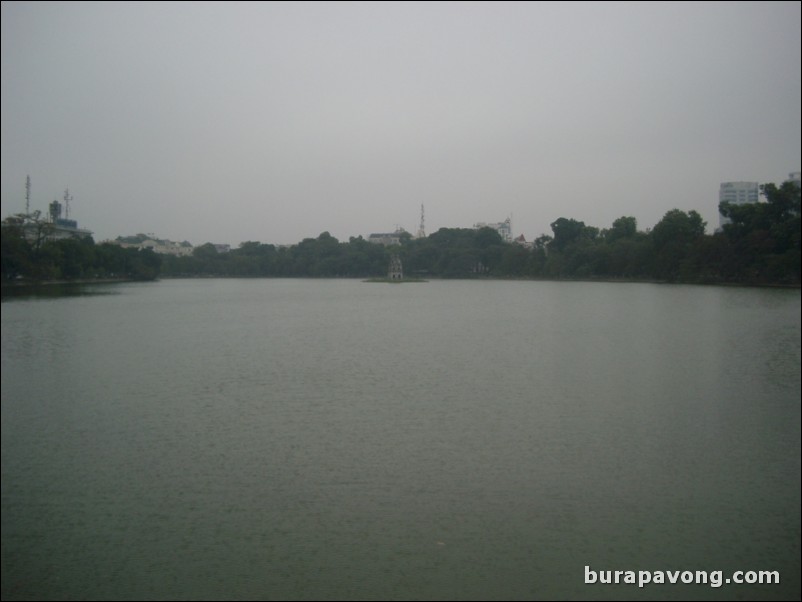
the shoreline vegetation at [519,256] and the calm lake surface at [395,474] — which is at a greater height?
the shoreline vegetation at [519,256]

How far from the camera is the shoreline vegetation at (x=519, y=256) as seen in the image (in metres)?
28.8

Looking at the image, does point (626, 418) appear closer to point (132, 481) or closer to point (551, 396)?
point (551, 396)

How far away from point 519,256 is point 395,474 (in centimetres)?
7166

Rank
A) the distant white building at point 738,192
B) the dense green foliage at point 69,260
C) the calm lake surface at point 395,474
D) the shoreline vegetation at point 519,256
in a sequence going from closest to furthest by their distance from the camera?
the calm lake surface at point 395,474
the dense green foliage at point 69,260
the shoreline vegetation at point 519,256
the distant white building at point 738,192

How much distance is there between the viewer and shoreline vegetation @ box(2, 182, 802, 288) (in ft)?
94.4

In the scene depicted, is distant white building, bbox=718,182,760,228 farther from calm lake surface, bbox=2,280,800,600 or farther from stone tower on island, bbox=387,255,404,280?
calm lake surface, bbox=2,280,800,600

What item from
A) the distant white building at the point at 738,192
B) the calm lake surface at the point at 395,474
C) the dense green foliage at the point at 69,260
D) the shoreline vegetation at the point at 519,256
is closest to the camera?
the calm lake surface at the point at 395,474

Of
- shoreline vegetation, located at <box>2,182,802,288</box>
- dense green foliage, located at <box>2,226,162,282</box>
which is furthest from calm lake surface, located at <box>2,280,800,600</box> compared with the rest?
shoreline vegetation, located at <box>2,182,802,288</box>

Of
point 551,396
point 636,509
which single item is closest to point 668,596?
point 636,509

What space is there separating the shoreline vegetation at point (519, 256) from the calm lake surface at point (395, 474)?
11.5m

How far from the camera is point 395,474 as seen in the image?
21.4 ft

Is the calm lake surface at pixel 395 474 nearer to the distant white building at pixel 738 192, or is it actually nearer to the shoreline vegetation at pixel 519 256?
the shoreline vegetation at pixel 519 256

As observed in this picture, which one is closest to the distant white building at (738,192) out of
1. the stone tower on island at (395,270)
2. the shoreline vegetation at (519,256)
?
the shoreline vegetation at (519,256)

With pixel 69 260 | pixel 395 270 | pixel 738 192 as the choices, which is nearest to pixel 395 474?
pixel 69 260
